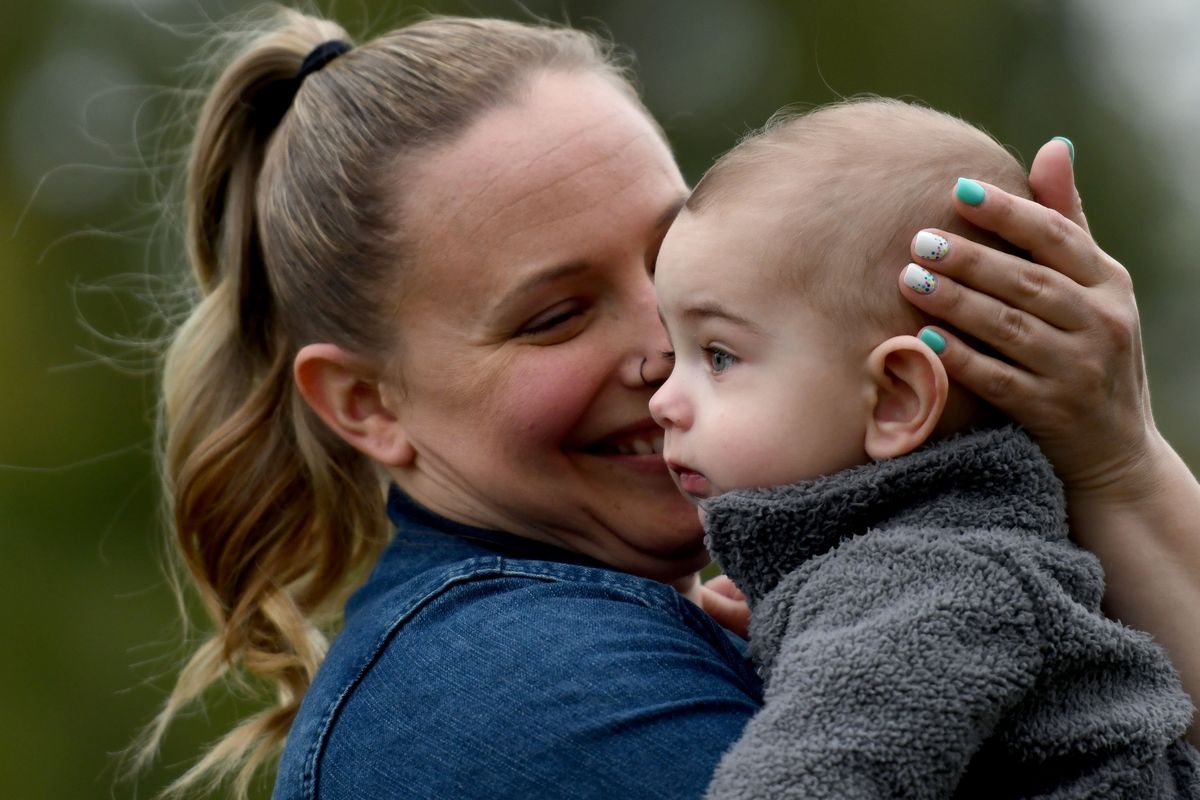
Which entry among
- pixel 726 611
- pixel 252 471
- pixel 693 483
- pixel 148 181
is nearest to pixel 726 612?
pixel 726 611

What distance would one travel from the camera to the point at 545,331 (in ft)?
7.82

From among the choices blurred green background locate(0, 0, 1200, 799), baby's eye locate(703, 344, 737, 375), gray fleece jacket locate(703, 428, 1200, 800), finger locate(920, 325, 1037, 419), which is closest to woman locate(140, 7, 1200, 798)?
finger locate(920, 325, 1037, 419)

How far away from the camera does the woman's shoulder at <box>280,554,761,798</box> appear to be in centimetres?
181

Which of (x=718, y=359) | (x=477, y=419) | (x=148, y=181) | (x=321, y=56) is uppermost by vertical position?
(x=718, y=359)

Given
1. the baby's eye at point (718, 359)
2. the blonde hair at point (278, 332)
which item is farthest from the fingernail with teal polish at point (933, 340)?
the blonde hair at point (278, 332)

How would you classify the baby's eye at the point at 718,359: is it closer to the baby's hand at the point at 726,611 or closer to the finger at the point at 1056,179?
the finger at the point at 1056,179

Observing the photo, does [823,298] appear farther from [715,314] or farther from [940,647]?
[940,647]

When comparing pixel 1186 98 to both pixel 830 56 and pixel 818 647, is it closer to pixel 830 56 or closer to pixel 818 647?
pixel 830 56

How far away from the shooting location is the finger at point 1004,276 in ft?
5.75

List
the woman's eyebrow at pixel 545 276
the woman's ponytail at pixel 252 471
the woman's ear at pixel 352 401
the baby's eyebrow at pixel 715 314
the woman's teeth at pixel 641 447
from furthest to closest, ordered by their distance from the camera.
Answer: the woman's ponytail at pixel 252 471
the woman's ear at pixel 352 401
the woman's teeth at pixel 641 447
the woman's eyebrow at pixel 545 276
the baby's eyebrow at pixel 715 314

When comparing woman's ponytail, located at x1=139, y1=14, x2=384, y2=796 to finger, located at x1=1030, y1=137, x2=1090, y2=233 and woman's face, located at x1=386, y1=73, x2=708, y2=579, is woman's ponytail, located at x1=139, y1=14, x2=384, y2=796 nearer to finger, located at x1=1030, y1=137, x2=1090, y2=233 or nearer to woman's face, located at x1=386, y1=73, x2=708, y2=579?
woman's face, located at x1=386, y1=73, x2=708, y2=579

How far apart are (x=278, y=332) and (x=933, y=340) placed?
4.93 ft

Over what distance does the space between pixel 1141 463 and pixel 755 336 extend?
541 mm

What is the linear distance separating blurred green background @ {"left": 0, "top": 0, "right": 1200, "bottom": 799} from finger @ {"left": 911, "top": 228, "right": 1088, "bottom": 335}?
6849 mm
